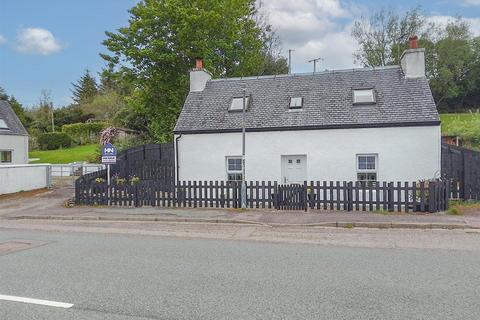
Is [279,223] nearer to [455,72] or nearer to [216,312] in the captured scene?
[216,312]

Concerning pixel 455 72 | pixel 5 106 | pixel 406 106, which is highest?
pixel 455 72

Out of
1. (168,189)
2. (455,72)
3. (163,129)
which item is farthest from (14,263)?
(455,72)

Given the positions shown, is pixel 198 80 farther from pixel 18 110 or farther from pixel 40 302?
pixel 18 110

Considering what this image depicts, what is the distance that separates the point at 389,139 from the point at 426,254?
882 centimetres

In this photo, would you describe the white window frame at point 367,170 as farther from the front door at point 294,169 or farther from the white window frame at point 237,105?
the white window frame at point 237,105

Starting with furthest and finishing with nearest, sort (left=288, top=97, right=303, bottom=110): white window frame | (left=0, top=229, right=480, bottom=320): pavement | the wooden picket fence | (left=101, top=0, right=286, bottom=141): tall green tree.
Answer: (left=101, top=0, right=286, bottom=141): tall green tree, (left=288, top=97, right=303, bottom=110): white window frame, the wooden picket fence, (left=0, top=229, right=480, bottom=320): pavement

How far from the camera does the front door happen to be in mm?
17078

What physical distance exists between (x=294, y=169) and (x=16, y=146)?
2845 cm

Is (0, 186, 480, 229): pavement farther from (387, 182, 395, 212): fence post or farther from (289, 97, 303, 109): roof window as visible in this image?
(289, 97, 303, 109): roof window

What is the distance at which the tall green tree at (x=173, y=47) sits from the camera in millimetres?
26547

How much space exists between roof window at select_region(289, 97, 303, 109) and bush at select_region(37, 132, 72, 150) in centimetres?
4012

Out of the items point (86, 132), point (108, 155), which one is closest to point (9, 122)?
point (86, 132)

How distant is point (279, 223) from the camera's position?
11.6 meters

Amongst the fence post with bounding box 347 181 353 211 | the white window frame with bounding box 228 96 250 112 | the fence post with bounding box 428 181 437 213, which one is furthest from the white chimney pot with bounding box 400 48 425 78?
the white window frame with bounding box 228 96 250 112
